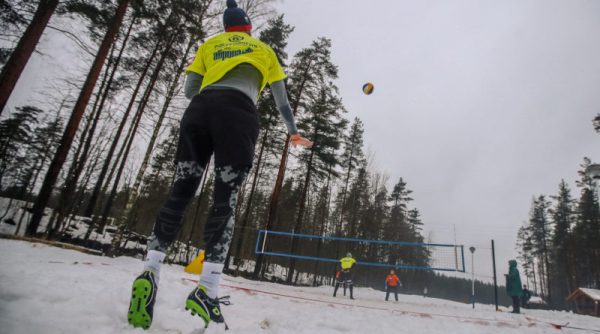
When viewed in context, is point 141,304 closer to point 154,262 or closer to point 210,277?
point 154,262

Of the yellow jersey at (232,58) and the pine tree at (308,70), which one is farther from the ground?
the pine tree at (308,70)

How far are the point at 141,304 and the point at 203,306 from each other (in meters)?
0.29

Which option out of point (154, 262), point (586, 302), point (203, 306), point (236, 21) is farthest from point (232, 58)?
point (586, 302)

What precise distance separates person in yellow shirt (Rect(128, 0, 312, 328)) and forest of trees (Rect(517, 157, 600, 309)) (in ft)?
127

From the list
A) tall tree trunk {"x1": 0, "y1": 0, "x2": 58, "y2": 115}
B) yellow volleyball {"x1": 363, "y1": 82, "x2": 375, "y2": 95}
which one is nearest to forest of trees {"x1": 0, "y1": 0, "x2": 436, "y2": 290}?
tall tree trunk {"x1": 0, "y1": 0, "x2": 58, "y2": 115}

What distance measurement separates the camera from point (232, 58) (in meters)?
1.75

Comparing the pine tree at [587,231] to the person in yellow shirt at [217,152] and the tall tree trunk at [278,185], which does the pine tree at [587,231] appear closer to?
the tall tree trunk at [278,185]

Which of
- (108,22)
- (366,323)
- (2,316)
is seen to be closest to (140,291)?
(2,316)

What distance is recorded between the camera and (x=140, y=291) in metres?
Result: 1.34

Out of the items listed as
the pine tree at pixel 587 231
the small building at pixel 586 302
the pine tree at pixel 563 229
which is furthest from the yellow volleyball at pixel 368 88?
the pine tree at pixel 563 229

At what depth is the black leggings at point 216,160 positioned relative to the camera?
5.21ft

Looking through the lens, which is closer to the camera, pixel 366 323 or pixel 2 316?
pixel 2 316

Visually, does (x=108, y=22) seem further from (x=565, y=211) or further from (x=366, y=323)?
(x=565, y=211)

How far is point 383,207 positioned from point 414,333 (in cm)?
2854
